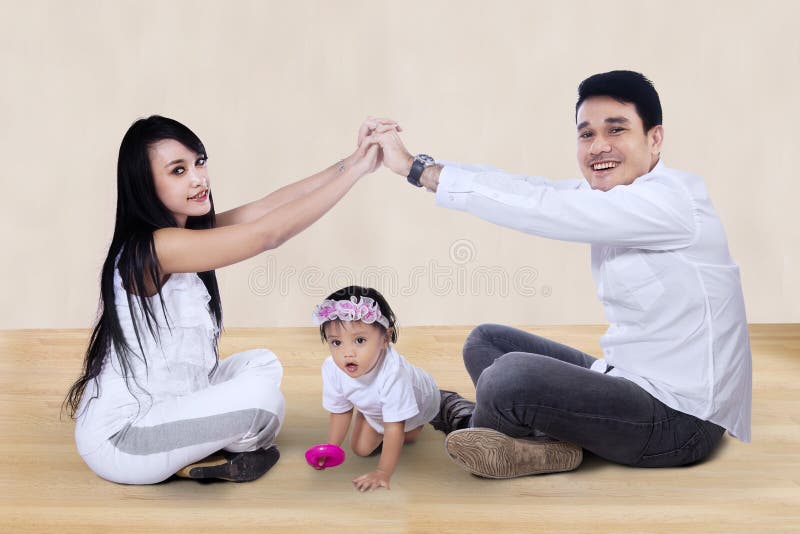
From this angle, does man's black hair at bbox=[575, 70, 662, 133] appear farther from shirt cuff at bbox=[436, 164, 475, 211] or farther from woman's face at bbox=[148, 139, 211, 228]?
woman's face at bbox=[148, 139, 211, 228]

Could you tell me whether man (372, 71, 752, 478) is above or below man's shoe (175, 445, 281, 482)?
above

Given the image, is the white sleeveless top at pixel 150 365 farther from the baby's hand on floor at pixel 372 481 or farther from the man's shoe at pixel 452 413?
the man's shoe at pixel 452 413

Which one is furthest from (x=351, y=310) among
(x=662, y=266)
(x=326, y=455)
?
(x=662, y=266)

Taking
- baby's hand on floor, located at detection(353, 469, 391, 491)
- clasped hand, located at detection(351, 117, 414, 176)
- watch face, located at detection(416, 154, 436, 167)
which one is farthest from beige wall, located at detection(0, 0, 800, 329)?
baby's hand on floor, located at detection(353, 469, 391, 491)

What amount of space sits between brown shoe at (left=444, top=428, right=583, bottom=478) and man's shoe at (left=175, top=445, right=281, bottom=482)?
1.48 ft

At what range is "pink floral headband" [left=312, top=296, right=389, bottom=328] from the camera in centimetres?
206

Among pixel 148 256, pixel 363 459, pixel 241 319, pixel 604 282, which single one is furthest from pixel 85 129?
pixel 604 282

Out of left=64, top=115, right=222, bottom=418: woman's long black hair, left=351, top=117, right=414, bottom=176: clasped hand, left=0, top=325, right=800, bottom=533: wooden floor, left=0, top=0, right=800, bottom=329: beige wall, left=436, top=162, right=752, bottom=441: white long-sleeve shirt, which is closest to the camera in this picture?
left=0, top=325, right=800, bottom=533: wooden floor

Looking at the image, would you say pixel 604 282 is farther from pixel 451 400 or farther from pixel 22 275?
pixel 22 275

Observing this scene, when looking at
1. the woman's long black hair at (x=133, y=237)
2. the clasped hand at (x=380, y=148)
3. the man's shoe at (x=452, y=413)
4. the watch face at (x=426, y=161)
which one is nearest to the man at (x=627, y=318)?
the watch face at (x=426, y=161)

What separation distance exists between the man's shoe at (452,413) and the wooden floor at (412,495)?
4cm

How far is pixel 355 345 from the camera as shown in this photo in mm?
2102

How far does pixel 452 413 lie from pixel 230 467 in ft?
2.01

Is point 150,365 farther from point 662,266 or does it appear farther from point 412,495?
point 662,266
